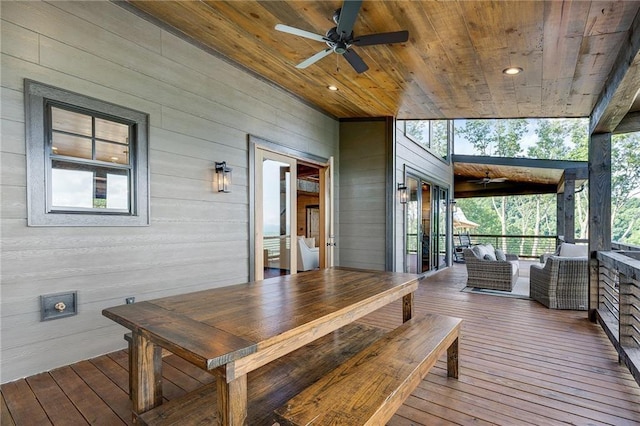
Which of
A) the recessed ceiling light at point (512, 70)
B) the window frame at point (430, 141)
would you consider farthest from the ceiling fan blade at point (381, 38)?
the window frame at point (430, 141)

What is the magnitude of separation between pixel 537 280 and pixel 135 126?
5842 mm

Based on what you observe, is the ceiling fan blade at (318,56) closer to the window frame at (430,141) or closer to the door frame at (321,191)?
the door frame at (321,191)

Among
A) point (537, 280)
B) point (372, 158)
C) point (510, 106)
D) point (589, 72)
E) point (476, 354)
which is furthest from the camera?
point (372, 158)

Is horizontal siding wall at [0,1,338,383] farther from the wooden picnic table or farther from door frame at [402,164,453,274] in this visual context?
door frame at [402,164,453,274]

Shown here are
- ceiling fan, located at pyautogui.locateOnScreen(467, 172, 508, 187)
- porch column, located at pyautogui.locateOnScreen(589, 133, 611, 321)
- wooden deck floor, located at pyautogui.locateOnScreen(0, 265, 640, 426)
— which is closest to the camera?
wooden deck floor, located at pyautogui.locateOnScreen(0, 265, 640, 426)

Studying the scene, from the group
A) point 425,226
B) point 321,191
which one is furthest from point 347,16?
point 425,226

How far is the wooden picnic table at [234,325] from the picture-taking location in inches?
49.9

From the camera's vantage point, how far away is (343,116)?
6.05m

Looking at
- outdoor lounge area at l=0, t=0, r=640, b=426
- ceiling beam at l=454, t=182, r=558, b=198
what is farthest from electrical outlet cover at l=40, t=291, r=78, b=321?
ceiling beam at l=454, t=182, r=558, b=198

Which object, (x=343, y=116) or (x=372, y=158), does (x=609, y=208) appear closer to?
(x=372, y=158)

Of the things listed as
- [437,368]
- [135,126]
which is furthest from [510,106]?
[135,126]

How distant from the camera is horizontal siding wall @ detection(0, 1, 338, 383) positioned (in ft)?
7.93

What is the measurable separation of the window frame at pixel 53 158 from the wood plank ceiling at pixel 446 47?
1.08 metres

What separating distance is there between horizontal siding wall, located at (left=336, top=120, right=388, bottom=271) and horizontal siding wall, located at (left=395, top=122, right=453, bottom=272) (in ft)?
1.25
